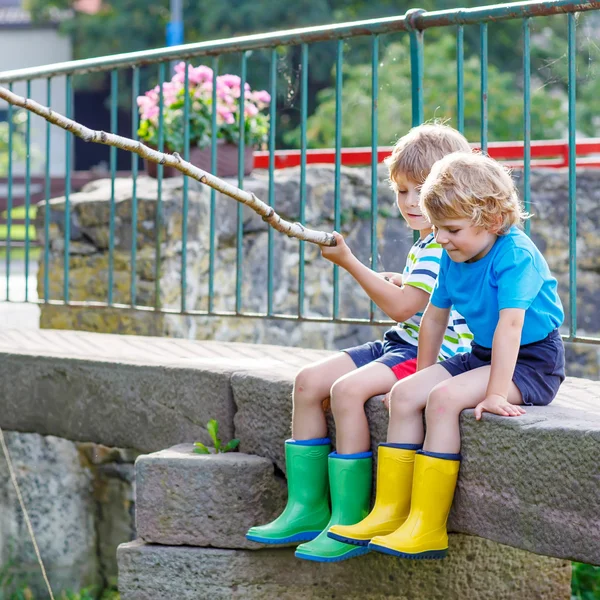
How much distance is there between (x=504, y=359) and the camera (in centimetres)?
261

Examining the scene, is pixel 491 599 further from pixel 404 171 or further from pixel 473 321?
pixel 404 171

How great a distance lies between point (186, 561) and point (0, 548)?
147 cm

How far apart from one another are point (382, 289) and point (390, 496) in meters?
0.51

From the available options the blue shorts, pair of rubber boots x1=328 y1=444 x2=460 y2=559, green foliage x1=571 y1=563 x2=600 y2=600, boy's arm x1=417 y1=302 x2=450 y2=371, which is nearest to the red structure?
green foliage x1=571 y1=563 x2=600 y2=600

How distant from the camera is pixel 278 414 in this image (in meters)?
3.28

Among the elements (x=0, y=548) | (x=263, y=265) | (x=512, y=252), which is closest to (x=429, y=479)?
(x=512, y=252)

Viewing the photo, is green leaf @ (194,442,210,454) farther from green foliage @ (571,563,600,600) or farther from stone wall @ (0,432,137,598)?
green foliage @ (571,563,600,600)

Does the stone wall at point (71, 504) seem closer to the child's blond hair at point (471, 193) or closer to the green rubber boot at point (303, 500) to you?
the green rubber boot at point (303, 500)

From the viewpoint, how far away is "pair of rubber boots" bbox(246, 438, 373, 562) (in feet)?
9.55

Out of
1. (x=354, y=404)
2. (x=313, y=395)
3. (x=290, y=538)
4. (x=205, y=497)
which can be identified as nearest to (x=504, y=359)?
(x=354, y=404)

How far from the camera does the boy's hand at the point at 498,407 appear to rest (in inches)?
104

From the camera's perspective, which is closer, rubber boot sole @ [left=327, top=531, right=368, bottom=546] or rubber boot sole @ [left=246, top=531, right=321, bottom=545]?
rubber boot sole @ [left=327, top=531, right=368, bottom=546]

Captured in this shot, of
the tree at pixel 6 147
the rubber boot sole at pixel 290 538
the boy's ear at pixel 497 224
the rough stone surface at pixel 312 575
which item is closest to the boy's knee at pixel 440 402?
the boy's ear at pixel 497 224

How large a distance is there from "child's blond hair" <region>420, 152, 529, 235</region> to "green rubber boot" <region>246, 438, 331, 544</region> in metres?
0.71
